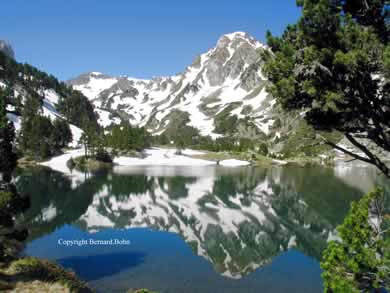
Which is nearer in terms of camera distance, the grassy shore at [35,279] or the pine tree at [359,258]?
the pine tree at [359,258]

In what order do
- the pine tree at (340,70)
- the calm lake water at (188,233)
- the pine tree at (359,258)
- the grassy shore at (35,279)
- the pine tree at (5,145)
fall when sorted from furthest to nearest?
the calm lake water at (188,233) < the pine tree at (5,145) < the grassy shore at (35,279) < the pine tree at (340,70) < the pine tree at (359,258)

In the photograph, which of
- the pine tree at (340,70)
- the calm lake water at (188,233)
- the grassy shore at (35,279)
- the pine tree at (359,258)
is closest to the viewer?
the pine tree at (359,258)

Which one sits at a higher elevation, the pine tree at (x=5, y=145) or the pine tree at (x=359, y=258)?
the pine tree at (x=5, y=145)

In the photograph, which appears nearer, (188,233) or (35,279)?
(35,279)

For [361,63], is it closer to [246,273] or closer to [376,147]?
[376,147]

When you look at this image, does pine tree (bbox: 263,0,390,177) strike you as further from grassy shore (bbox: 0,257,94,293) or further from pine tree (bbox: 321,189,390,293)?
grassy shore (bbox: 0,257,94,293)

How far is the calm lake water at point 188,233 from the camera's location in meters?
31.0

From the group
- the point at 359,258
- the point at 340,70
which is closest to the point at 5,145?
the point at 340,70

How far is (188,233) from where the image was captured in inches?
1939

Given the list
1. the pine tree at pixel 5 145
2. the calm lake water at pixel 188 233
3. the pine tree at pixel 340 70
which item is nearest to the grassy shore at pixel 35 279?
the calm lake water at pixel 188 233

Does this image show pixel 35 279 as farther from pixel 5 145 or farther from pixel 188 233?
pixel 188 233

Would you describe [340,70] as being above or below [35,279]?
above

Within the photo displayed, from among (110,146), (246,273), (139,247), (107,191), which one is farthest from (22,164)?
(246,273)

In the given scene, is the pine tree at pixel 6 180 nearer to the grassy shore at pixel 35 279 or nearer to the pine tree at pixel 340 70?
the grassy shore at pixel 35 279
